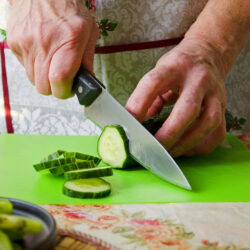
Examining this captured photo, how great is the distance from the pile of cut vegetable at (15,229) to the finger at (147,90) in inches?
31.0

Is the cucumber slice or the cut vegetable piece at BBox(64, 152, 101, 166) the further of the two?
the cut vegetable piece at BBox(64, 152, 101, 166)

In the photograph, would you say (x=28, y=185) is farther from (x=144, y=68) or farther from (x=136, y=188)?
(x=144, y=68)

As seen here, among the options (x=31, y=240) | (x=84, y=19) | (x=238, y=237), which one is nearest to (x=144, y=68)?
(x=84, y=19)

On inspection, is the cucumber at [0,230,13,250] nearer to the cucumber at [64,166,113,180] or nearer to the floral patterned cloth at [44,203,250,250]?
the floral patterned cloth at [44,203,250,250]

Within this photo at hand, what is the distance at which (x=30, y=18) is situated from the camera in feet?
5.30

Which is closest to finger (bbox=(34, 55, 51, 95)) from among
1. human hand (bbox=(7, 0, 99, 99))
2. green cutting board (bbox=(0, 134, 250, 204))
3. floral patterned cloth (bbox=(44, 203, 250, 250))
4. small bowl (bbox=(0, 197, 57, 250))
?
human hand (bbox=(7, 0, 99, 99))

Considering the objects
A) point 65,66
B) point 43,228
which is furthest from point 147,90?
point 43,228

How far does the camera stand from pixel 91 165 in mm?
1361

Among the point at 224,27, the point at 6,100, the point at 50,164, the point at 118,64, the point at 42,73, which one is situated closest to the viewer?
the point at 50,164

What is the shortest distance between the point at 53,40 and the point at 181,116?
496mm

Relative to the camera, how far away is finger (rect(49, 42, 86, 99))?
147 cm

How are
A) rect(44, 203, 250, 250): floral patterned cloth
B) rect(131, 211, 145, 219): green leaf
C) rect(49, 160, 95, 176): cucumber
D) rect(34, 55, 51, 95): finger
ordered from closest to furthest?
rect(44, 203, 250, 250): floral patterned cloth
rect(131, 211, 145, 219): green leaf
rect(49, 160, 95, 176): cucumber
rect(34, 55, 51, 95): finger

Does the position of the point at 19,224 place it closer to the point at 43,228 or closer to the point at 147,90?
the point at 43,228

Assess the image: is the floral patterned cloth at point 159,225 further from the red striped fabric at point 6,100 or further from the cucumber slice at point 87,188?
the red striped fabric at point 6,100
